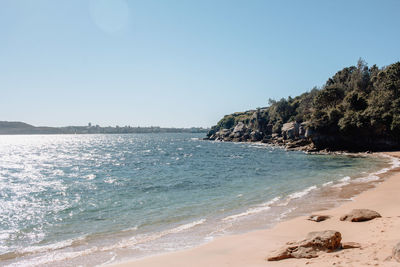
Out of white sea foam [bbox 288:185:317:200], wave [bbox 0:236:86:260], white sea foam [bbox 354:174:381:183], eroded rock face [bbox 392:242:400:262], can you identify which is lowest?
wave [bbox 0:236:86:260]

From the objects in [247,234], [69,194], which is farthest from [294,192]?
[69,194]

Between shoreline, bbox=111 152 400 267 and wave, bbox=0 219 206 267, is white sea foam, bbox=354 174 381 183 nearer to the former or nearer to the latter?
shoreline, bbox=111 152 400 267

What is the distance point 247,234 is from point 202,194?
1073 cm

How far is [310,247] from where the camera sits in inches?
357

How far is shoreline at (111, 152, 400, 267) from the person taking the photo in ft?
Answer: 27.1

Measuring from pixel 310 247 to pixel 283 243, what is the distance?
2.32 m

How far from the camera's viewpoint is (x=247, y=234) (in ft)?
42.6

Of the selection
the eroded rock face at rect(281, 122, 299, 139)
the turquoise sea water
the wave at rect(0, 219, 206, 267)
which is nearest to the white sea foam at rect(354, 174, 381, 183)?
the turquoise sea water

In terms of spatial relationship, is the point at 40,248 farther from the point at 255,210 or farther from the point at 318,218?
the point at 318,218

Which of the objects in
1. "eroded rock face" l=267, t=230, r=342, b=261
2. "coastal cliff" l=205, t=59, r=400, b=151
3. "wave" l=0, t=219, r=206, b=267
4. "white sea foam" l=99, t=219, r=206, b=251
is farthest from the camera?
"coastal cliff" l=205, t=59, r=400, b=151

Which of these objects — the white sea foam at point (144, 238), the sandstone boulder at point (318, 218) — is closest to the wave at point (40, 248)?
the white sea foam at point (144, 238)

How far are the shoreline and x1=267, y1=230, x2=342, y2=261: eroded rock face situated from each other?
0.28 m

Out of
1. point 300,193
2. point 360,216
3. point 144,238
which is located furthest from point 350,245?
point 300,193

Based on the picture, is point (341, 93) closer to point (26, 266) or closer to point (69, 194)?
point (69, 194)
